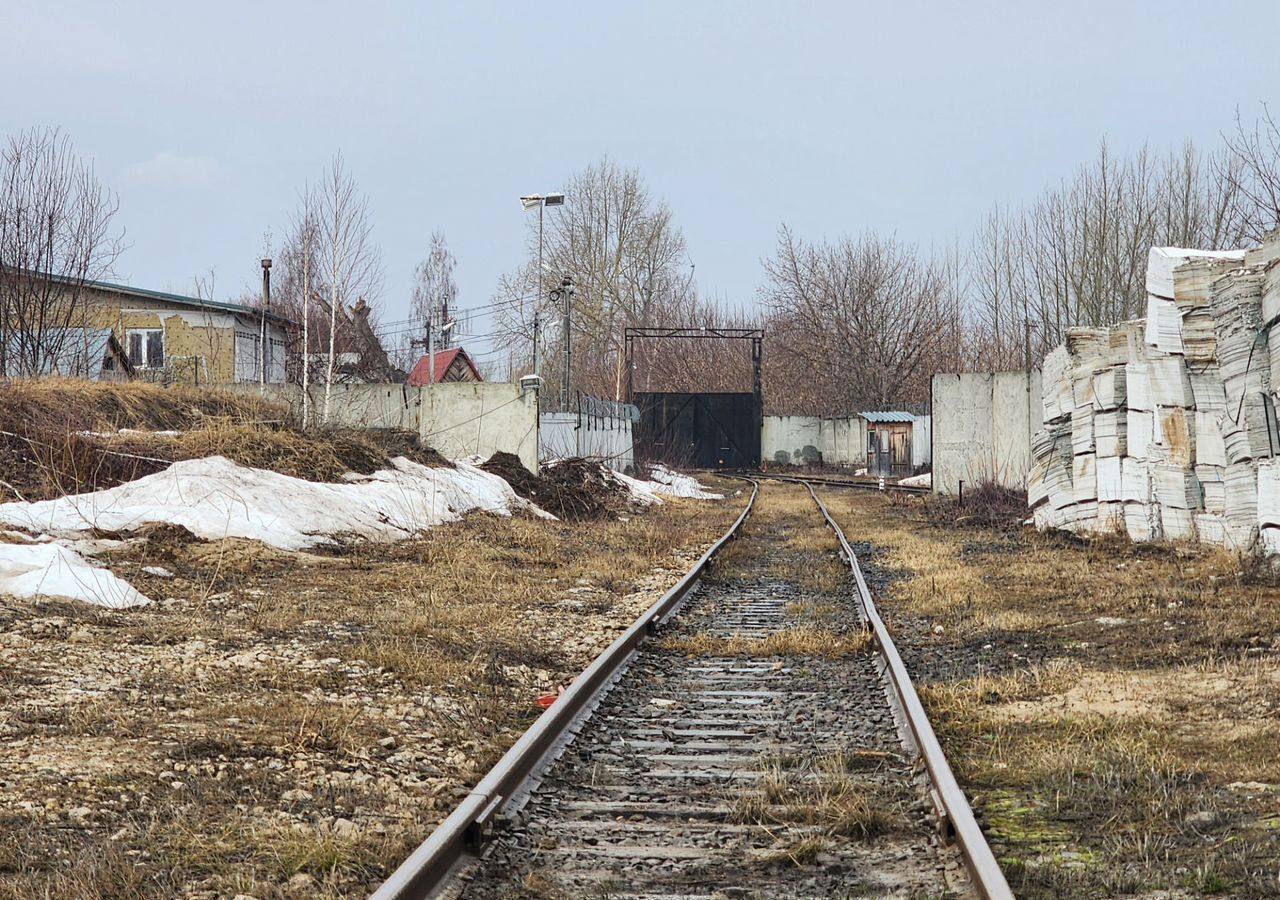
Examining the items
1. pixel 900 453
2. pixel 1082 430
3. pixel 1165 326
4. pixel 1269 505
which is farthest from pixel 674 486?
pixel 1269 505

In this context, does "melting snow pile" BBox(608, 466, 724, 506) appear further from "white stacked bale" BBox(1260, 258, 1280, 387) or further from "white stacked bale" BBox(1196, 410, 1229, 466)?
"white stacked bale" BBox(1260, 258, 1280, 387)

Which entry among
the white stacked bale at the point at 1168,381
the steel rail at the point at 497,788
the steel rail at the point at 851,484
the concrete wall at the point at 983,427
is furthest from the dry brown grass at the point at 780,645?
the steel rail at the point at 851,484

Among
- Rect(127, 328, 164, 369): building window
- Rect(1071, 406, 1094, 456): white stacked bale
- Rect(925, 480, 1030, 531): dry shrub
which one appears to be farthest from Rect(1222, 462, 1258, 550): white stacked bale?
Rect(127, 328, 164, 369): building window

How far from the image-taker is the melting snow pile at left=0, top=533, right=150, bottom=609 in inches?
322

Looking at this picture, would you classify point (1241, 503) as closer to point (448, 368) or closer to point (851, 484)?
point (851, 484)

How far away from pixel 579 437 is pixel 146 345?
18.2 metres

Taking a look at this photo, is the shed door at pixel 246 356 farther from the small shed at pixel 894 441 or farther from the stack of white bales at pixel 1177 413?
the stack of white bales at pixel 1177 413

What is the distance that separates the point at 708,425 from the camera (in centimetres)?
4853

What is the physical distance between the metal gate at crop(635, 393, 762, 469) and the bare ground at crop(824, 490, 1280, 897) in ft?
116

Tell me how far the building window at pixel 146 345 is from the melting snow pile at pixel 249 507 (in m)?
25.8

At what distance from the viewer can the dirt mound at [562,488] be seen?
19094mm

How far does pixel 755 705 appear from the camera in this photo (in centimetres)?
621

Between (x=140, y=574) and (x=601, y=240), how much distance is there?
178ft

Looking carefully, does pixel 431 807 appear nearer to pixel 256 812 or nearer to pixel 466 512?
pixel 256 812
